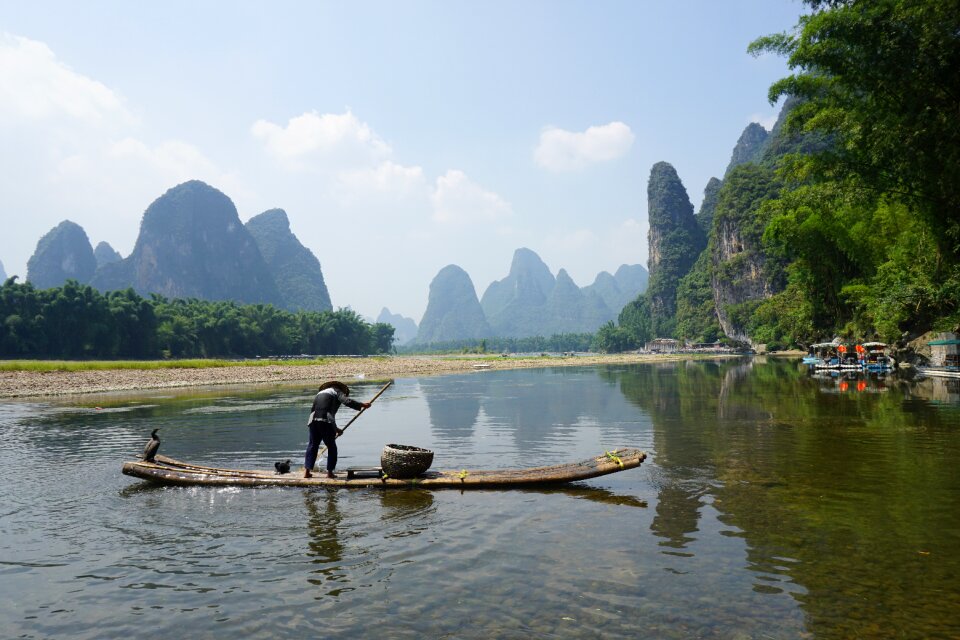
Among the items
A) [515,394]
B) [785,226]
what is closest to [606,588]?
[515,394]

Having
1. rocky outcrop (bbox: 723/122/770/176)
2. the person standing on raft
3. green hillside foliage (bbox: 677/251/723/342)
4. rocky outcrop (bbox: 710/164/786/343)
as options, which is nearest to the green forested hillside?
the person standing on raft

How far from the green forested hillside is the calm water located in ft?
27.4

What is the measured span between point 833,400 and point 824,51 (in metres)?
12.2

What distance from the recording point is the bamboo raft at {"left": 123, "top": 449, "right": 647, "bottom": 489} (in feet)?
29.5

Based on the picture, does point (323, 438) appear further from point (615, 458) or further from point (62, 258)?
point (62, 258)

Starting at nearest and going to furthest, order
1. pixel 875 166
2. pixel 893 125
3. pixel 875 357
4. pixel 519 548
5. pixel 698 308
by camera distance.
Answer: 1. pixel 519 548
2. pixel 893 125
3. pixel 875 166
4. pixel 875 357
5. pixel 698 308

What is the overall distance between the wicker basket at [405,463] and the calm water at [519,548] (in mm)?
335

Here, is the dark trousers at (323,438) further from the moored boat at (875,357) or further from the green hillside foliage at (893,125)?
the moored boat at (875,357)

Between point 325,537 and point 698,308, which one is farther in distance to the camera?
point 698,308

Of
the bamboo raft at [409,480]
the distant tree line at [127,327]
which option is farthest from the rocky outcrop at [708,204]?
the bamboo raft at [409,480]

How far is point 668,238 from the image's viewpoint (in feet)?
569

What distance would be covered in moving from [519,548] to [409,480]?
306cm

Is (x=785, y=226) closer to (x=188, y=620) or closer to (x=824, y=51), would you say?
(x=824, y=51)

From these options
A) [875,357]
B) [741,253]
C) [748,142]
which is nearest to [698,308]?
[741,253]
